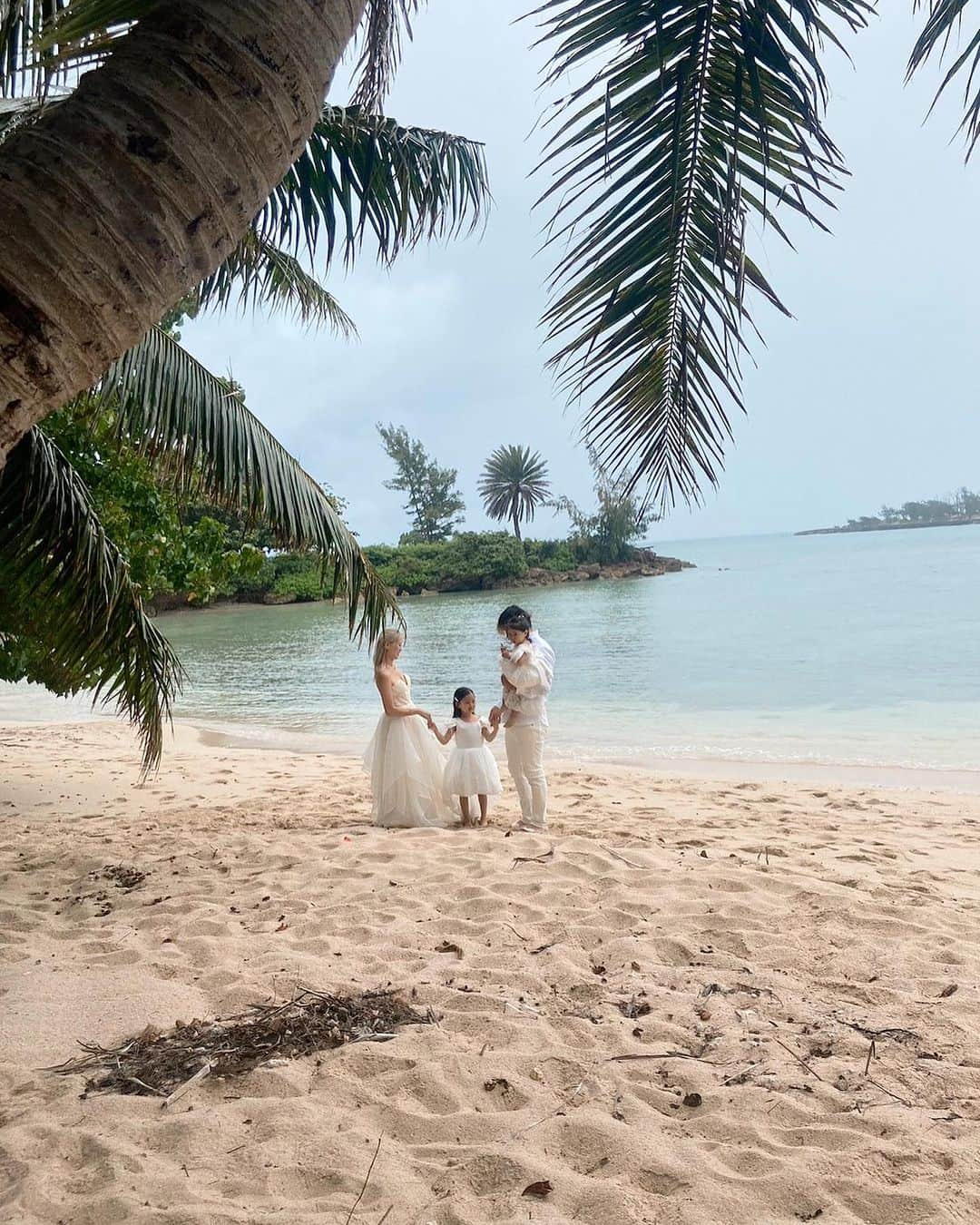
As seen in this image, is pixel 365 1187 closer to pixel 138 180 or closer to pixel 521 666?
pixel 138 180

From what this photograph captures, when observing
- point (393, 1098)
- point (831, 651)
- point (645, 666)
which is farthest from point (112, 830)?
point (831, 651)

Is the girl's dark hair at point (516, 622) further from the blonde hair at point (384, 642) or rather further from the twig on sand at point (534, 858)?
the twig on sand at point (534, 858)

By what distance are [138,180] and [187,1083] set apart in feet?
8.65

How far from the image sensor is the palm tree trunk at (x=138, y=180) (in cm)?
161

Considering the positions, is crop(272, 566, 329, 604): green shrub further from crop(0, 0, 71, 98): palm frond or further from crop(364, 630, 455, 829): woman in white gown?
crop(0, 0, 71, 98): palm frond

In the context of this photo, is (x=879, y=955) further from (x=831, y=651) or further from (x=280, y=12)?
(x=831, y=651)

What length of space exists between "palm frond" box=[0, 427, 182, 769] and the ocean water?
745cm

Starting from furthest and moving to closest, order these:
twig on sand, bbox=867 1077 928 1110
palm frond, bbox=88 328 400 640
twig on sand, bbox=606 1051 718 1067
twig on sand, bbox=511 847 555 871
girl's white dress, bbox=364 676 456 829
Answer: girl's white dress, bbox=364 676 456 829
palm frond, bbox=88 328 400 640
twig on sand, bbox=511 847 555 871
twig on sand, bbox=606 1051 718 1067
twig on sand, bbox=867 1077 928 1110

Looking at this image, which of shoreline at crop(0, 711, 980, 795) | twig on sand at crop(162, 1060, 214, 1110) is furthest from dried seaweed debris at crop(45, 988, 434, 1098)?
shoreline at crop(0, 711, 980, 795)

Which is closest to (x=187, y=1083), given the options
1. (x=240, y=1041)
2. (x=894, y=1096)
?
(x=240, y=1041)

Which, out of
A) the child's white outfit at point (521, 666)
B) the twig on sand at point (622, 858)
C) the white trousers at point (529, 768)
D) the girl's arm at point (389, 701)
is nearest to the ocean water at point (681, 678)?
the white trousers at point (529, 768)

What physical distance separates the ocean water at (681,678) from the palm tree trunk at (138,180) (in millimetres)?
11043

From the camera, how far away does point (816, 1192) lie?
7.74ft

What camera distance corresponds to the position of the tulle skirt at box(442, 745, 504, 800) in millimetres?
6965
